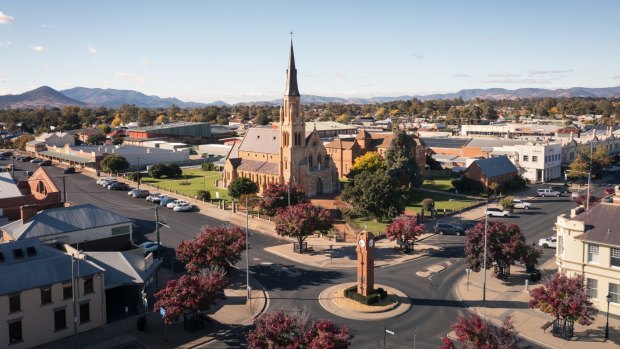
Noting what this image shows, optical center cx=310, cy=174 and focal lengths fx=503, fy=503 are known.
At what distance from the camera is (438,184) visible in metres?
102

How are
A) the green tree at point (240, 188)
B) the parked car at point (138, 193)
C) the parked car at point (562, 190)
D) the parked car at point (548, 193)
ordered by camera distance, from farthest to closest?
the parked car at point (562, 190)
the parked car at point (548, 193)
the parked car at point (138, 193)
the green tree at point (240, 188)

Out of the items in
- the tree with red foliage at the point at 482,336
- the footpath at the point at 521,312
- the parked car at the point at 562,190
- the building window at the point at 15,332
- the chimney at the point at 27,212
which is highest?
the chimney at the point at 27,212

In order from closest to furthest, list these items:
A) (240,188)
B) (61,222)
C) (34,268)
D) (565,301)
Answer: (565,301) < (34,268) < (61,222) < (240,188)

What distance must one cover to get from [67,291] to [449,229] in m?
44.7

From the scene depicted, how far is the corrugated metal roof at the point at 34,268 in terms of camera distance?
3391 cm

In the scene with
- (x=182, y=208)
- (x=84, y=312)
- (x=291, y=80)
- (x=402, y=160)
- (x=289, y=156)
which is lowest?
(x=84, y=312)

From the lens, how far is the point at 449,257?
54.2m

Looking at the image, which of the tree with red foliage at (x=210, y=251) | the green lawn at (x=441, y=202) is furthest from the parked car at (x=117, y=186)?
the tree with red foliage at (x=210, y=251)

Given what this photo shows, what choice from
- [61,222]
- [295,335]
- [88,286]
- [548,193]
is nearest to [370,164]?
[548,193]

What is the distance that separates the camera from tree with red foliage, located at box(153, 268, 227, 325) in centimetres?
3412

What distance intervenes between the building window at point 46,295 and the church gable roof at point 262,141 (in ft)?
197

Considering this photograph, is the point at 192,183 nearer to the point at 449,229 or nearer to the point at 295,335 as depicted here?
the point at 449,229

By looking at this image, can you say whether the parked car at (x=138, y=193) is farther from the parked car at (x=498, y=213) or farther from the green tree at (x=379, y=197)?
the parked car at (x=498, y=213)

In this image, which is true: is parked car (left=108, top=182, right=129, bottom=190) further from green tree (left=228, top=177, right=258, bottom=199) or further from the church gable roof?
green tree (left=228, top=177, right=258, bottom=199)
